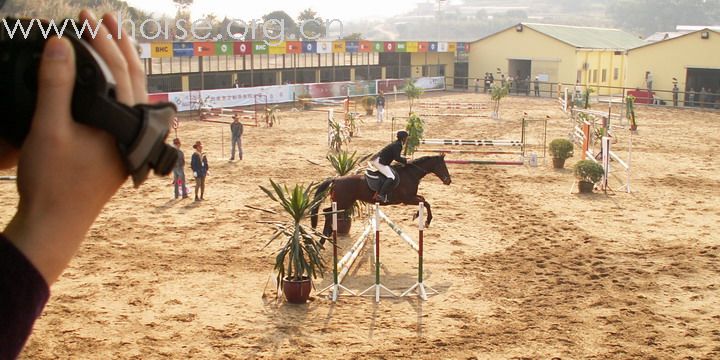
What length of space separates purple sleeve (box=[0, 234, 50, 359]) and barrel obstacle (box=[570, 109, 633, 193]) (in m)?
21.6

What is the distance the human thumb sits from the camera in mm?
1173

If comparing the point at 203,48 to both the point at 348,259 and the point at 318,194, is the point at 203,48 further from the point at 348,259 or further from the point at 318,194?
the point at 348,259

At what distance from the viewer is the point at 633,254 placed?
49.8 feet

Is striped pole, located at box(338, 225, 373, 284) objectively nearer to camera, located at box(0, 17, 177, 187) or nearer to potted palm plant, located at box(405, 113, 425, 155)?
potted palm plant, located at box(405, 113, 425, 155)

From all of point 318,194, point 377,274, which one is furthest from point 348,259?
point 377,274

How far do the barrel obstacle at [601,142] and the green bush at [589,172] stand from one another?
19.1 inches

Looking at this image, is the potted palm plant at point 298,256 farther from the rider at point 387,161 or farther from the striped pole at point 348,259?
the rider at point 387,161

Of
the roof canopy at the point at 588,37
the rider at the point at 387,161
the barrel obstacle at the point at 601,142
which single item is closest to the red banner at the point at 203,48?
the barrel obstacle at the point at 601,142

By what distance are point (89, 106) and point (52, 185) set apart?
152mm

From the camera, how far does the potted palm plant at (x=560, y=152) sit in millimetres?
25297

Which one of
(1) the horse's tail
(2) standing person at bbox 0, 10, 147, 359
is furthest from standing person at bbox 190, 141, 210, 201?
(2) standing person at bbox 0, 10, 147, 359

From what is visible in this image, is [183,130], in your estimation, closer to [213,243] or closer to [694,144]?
[213,243]

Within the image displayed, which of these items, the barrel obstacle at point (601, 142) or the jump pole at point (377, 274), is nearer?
the jump pole at point (377, 274)

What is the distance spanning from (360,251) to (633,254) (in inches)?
213
